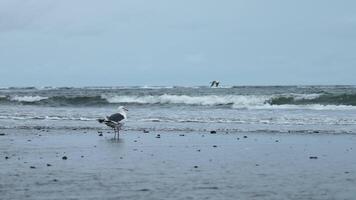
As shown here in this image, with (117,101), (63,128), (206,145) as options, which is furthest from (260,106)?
(206,145)

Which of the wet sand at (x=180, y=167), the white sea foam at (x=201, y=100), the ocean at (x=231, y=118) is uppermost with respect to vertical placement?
the white sea foam at (x=201, y=100)

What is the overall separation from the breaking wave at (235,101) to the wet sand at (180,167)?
63.3 feet

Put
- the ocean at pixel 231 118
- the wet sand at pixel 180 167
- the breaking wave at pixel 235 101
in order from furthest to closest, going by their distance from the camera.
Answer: the breaking wave at pixel 235 101 < the ocean at pixel 231 118 < the wet sand at pixel 180 167

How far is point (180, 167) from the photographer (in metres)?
10.9

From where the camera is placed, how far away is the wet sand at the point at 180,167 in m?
8.39

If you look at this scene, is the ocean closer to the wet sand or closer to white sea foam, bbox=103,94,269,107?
white sea foam, bbox=103,94,269,107

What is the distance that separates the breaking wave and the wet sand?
19295mm

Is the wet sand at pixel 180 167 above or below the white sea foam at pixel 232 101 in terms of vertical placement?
below

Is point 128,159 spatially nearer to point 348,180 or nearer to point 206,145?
point 206,145

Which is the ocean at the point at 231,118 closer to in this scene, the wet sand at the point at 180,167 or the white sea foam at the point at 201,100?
the white sea foam at the point at 201,100

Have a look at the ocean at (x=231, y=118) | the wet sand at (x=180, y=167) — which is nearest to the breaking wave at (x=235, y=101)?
the ocean at (x=231, y=118)

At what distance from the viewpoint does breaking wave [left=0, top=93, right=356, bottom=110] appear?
1434 inches

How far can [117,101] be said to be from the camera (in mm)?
47781

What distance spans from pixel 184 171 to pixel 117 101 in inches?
1486
